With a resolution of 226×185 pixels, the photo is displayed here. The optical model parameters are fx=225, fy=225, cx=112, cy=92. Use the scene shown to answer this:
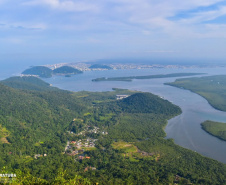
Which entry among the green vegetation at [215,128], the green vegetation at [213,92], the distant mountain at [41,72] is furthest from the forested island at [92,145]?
the distant mountain at [41,72]

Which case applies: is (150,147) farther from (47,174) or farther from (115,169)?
(47,174)

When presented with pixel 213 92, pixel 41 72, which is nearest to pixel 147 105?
pixel 213 92

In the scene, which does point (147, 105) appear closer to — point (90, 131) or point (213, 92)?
point (90, 131)

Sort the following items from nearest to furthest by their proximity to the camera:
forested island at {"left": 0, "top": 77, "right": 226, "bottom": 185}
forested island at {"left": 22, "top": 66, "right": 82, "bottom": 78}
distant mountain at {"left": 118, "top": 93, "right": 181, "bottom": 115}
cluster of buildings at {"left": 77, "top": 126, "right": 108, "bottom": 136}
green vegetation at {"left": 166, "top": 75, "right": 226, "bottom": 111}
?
forested island at {"left": 0, "top": 77, "right": 226, "bottom": 185}
cluster of buildings at {"left": 77, "top": 126, "right": 108, "bottom": 136}
distant mountain at {"left": 118, "top": 93, "right": 181, "bottom": 115}
green vegetation at {"left": 166, "top": 75, "right": 226, "bottom": 111}
forested island at {"left": 22, "top": 66, "right": 82, "bottom": 78}

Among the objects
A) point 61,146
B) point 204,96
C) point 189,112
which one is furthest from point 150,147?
point 204,96

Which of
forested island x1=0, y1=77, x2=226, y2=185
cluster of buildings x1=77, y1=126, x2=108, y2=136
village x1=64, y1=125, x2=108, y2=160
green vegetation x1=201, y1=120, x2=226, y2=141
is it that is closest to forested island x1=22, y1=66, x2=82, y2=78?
forested island x1=0, y1=77, x2=226, y2=185

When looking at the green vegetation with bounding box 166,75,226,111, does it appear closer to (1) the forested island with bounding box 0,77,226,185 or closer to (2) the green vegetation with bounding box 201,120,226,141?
(2) the green vegetation with bounding box 201,120,226,141
